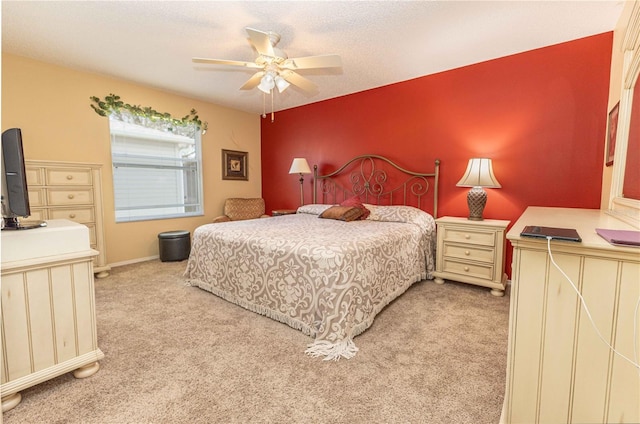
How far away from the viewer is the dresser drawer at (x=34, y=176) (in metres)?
2.80

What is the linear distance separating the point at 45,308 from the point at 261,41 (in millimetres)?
2044

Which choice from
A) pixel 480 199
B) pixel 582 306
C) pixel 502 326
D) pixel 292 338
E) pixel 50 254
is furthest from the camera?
pixel 480 199

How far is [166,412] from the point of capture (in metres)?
1.39

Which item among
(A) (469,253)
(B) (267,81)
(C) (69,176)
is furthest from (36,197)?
(A) (469,253)

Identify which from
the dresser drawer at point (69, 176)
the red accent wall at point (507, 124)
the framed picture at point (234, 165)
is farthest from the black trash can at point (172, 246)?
the red accent wall at point (507, 124)

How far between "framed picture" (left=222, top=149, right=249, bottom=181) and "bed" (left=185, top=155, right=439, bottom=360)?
7.19 feet

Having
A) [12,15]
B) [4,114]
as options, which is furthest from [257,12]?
[4,114]

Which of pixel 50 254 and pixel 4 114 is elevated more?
pixel 4 114

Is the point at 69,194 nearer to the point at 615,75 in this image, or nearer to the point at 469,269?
the point at 469,269

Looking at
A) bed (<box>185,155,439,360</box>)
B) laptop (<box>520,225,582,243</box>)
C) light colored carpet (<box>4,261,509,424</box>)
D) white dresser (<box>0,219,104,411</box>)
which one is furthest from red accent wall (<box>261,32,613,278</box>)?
white dresser (<box>0,219,104,411</box>)

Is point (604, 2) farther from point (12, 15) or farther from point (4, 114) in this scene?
point (4, 114)

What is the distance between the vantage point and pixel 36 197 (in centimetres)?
284

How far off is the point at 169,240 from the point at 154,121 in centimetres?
164

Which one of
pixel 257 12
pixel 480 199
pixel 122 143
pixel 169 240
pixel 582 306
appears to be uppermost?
pixel 257 12
